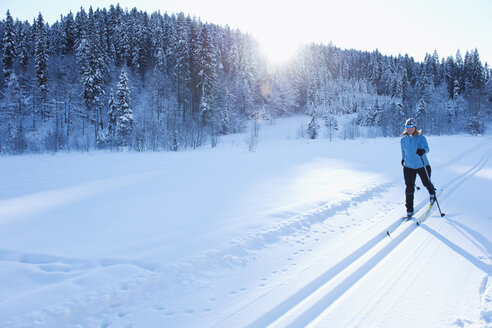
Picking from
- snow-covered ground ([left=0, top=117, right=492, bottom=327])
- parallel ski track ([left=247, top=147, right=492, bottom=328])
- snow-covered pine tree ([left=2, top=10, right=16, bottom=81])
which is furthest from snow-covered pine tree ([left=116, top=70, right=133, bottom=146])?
parallel ski track ([left=247, top=147, right=492, bottom=328])

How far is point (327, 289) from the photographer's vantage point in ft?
10.3

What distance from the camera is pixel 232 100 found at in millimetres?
45219

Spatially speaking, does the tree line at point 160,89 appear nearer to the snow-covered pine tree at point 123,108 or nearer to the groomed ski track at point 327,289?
the snow-covered pine tree at point 123,108

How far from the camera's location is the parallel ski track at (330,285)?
105 inches

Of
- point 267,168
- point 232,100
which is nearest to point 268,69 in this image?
point 232,100

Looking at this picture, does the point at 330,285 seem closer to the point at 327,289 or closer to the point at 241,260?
the point at 327,289

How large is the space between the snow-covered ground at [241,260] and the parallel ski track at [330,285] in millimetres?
16

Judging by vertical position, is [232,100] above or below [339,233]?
above

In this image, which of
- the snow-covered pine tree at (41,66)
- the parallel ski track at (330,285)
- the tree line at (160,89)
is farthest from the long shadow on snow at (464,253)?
the snow-covered pine tree at (41,66)

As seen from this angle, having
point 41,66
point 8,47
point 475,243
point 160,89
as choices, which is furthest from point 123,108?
point 475,243

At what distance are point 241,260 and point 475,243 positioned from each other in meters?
4.02

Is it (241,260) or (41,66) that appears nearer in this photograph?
(241,260)

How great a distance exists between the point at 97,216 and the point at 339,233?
4988 mm

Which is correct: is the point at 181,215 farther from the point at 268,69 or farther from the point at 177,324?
the point at 268,69
